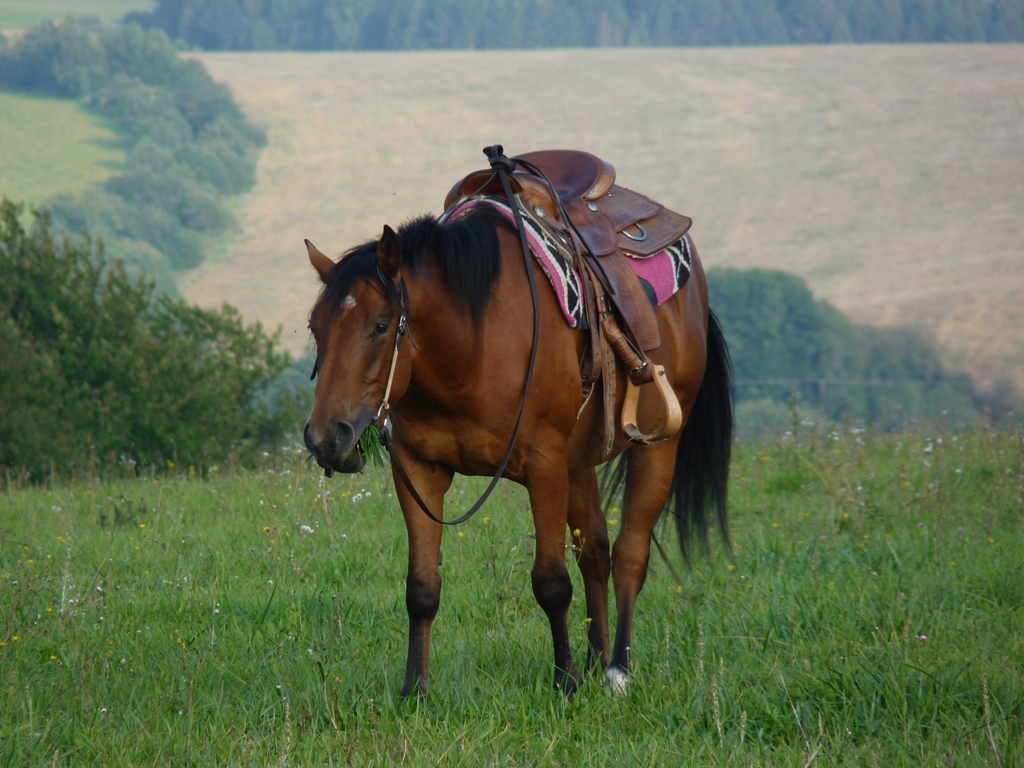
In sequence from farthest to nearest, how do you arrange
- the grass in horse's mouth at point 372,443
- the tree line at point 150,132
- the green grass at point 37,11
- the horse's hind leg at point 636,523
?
the green grass at point 37,11, the tree line at point 150,132, the horse's hind leg at point 636,523, the grass in horse's mouth at point 372,443

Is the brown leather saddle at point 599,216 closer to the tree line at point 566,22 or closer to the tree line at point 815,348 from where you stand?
the tree line at point 815,348

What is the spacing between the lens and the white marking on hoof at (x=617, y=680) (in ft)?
12.6

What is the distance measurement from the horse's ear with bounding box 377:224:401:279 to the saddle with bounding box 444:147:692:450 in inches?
37.1

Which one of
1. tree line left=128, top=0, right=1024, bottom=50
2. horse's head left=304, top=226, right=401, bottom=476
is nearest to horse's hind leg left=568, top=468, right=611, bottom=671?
horse's head left=304, top=226, right=401, bottom=476

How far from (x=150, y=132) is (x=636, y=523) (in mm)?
74822

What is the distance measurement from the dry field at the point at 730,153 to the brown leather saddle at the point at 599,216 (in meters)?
49.4

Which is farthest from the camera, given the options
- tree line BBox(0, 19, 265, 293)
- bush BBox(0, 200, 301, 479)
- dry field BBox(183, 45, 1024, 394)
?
tree line BBox(0, 19, 265, 293)

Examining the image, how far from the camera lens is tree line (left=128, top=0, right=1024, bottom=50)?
8869 cm

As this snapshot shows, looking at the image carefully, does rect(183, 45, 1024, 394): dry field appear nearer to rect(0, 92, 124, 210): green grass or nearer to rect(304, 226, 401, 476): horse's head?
rect(0, 92, 124, 210): green grass

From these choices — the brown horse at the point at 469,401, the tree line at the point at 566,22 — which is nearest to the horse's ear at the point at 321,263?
the brown horse at the point at 469,401

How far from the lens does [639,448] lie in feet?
15.6

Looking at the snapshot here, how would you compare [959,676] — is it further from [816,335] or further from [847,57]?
[847,57]

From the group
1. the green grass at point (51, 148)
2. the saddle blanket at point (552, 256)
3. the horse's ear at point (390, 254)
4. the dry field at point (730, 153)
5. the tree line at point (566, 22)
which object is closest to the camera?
the horse's ear at point (390, 254)

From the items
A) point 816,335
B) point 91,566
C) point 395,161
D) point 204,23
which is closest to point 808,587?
point 91,566
